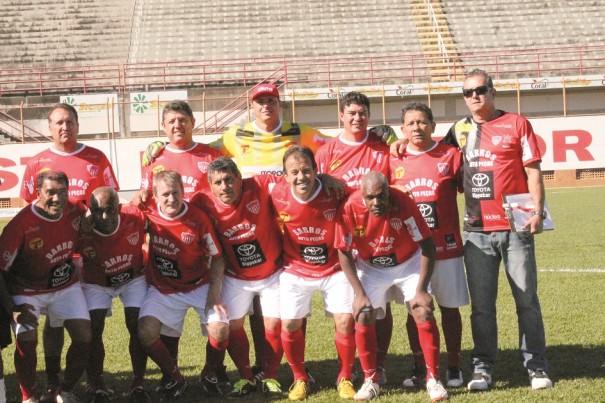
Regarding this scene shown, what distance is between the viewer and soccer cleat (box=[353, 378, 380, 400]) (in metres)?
5.20

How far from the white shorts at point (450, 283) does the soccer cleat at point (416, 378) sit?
0.50 m

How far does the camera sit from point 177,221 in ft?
18.2

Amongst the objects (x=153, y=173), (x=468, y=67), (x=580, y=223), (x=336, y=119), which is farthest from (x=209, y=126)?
(x=153, y=173)

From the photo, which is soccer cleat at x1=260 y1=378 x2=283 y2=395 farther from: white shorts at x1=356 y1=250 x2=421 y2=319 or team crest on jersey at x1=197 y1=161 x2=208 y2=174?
team crest on jersey at x1=197 y1=161 x2=208 y2=174

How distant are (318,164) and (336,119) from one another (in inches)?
847

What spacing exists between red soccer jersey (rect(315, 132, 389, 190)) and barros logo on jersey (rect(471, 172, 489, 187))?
0.66 meters

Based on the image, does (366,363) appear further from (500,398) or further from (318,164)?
(318,164)

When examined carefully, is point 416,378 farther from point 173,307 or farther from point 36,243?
point 36,243

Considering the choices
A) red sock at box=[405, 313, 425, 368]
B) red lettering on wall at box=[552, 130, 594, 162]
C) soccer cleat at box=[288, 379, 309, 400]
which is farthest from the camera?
red lettering on wall at box=[552, 130, 594, 162]

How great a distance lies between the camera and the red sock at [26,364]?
512cm

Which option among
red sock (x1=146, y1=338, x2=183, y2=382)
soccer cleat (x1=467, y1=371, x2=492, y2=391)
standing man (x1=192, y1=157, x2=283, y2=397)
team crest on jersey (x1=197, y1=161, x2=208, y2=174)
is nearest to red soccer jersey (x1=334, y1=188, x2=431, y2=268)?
standing man (x1=192, y1=157, x2=283, y2=397)

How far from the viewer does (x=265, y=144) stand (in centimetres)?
631

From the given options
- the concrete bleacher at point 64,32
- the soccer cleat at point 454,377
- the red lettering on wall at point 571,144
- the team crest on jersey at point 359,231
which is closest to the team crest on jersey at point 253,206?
the team crest on jersey at point 359,231

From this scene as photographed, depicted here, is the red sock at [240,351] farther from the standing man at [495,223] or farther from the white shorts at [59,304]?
the standing man at [495,223]
